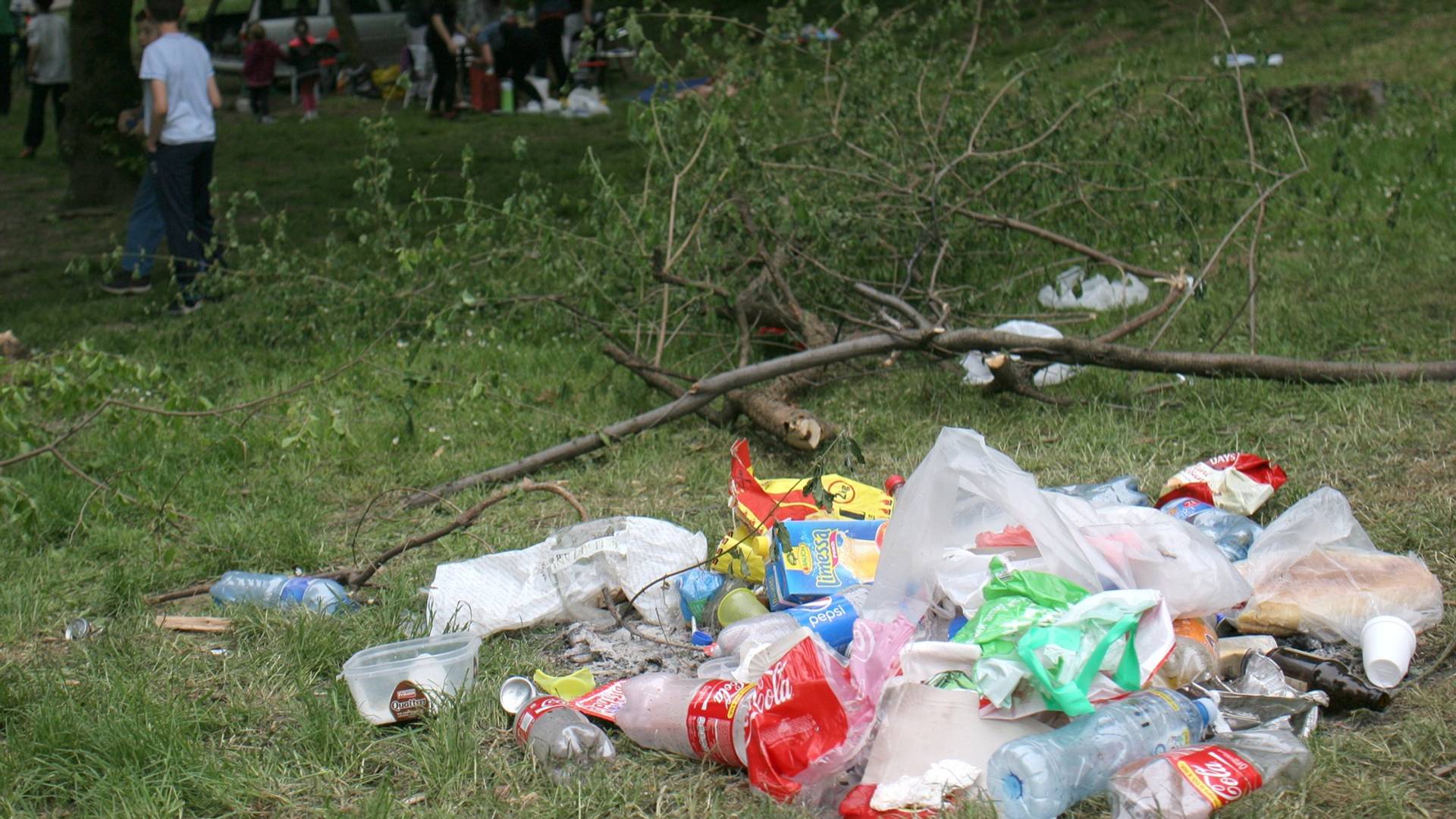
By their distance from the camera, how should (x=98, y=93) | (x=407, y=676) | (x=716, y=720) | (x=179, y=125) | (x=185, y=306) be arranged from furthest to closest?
(x=98, y=93), (x=185, y=306), (x=179, y=125), (x=407, y=676), (x=716, y=720)

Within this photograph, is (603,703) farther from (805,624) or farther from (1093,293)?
(1093,293)

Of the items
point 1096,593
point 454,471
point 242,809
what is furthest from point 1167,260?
point 242,809

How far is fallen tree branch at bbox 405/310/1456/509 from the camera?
412 centimetres

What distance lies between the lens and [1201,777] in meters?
2.04

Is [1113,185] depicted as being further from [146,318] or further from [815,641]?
[146,318]

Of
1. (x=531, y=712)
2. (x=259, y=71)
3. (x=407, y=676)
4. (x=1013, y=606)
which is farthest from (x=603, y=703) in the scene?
(x=259, y=71)

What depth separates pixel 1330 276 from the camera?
5492mm

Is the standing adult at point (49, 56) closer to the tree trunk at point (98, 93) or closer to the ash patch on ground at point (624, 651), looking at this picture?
the tree trunk at point (98, 93)

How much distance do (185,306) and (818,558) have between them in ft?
16.0

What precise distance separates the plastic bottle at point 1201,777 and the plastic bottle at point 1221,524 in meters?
0.81

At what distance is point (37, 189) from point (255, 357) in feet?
20.5

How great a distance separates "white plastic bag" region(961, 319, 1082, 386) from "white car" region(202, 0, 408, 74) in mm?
12978

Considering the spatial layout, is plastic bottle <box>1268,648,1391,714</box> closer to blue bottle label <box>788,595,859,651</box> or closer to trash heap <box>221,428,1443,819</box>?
trash heap <box>221,428,1443,819</box>

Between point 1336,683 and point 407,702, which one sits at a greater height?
point 1336,683
